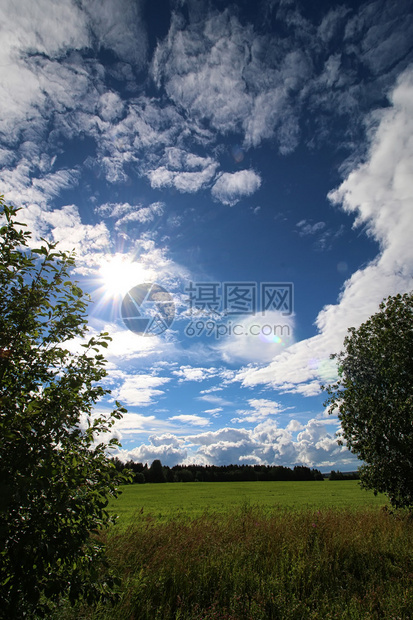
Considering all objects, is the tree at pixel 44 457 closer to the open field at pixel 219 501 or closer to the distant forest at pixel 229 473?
the open field at pixel 219 501

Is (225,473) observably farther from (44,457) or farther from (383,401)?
(44,457)

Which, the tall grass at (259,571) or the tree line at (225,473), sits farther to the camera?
the tree line at (225,473)

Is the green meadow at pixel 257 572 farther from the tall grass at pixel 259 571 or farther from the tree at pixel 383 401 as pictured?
the tree at pixel 383 401

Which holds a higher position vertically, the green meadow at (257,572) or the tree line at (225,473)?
the green meadow at (257,572)

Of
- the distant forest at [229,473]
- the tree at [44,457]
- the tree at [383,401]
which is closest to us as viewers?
the tree at [44,457]

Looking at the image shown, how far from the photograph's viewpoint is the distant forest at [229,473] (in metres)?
87.9

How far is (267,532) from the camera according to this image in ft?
35.2

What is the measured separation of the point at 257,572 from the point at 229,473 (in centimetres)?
8951

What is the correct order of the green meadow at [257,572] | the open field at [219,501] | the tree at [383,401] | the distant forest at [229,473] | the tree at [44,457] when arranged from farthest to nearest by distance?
the distant forest at [229,473] < the open field at [219,501] < the tree at [383,401] < the green meadow at [257,572] < the tree at [44,457]

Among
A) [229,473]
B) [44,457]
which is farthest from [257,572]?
[229,473]

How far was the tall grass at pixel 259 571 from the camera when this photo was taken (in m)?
7.29

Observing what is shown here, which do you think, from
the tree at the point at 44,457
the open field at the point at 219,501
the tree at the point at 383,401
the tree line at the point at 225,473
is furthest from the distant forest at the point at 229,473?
the tree at the point at 44,457

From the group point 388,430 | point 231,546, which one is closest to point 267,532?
point 231,546

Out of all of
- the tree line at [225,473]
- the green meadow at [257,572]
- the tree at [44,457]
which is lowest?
the tree line at [225,473]
